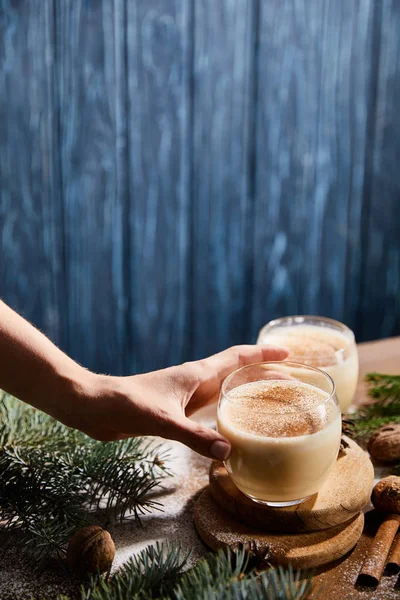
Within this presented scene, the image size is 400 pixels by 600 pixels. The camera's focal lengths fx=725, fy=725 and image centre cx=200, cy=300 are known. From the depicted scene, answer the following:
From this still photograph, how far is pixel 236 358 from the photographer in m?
1.11

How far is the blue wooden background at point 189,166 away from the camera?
1985mm

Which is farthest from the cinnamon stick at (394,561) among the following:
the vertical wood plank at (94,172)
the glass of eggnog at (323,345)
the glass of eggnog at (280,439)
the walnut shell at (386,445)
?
the vertical wood plank at (94,172)

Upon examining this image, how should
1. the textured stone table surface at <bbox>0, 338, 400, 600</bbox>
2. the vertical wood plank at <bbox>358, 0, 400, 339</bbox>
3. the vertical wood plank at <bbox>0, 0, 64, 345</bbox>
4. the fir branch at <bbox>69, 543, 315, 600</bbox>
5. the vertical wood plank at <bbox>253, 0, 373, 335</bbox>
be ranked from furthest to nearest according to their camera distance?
the vertical wood plank at <bbox>358, 0, 400, 339</bbox>
the vertical wood plank at <bbox>253, 0, 373, 335</bbox>
the vertical wood plank at <bbox>0, 0, 64, 345</bbox>
the textured stone table surface at <bbox>0, 338, 400, 600</bbox>
the fir branch at <bbox>69, 543, 315, 600</bbox>

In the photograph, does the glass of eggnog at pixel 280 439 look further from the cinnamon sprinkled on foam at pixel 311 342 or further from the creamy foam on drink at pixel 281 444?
the cinnamon sprinkled on foam at pixel 311 342

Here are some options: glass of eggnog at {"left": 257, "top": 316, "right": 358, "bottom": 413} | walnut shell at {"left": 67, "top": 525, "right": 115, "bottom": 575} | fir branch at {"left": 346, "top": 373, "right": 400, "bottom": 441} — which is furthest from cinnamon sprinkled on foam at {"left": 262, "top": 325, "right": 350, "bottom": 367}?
walnut shell at {"left": 67, "top": 525, "right": 115, "bottom": 575}

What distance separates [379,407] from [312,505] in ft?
1.43

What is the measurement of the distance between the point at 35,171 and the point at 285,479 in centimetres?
138

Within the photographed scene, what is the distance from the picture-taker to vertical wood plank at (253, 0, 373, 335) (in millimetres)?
2207

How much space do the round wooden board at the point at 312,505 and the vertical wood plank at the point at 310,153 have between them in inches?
55.7

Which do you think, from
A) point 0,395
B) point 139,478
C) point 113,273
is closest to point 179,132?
point 113,273

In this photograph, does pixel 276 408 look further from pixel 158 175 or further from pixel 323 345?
pixel 158 175

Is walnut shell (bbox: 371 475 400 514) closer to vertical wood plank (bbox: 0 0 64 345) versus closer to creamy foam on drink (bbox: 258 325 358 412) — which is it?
creamy foam on drink (bbox: 258 325 358 412)

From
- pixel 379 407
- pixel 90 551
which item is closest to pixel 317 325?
pixel 379 407

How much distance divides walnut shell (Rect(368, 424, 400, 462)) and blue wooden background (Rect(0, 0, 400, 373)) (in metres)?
1.18
